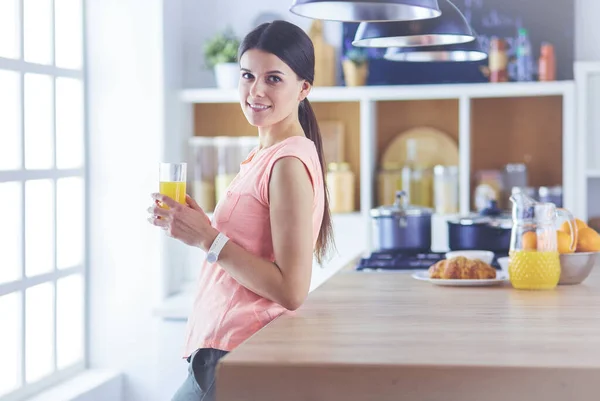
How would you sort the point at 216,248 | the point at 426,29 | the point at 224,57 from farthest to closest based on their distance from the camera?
the point at 224,57
the point at 426,29
the point at 216,248

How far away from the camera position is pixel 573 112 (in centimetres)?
414

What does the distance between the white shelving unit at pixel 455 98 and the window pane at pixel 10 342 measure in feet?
4.74

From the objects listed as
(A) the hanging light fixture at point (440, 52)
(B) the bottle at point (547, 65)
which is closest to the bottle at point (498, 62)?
(B) the bottle at point (547, 65)

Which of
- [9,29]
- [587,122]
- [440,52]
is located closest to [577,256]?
[440,52]

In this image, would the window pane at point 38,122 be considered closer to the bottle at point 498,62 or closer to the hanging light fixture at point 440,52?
the hanging light fixture at point 440,52

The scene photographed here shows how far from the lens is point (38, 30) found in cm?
377

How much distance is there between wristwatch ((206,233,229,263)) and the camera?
1.76 meters

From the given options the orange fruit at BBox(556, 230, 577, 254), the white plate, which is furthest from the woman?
the orange fruit at BBox(556, 230, 577, 254)

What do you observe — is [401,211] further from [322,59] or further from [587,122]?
[322,59]

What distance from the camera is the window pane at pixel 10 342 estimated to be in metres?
3.55

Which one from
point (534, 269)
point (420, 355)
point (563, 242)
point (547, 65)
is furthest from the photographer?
point (547, 65)

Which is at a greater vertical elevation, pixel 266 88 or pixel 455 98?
pixel 455 98

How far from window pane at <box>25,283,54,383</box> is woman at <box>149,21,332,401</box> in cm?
205

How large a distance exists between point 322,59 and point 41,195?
1550mm
